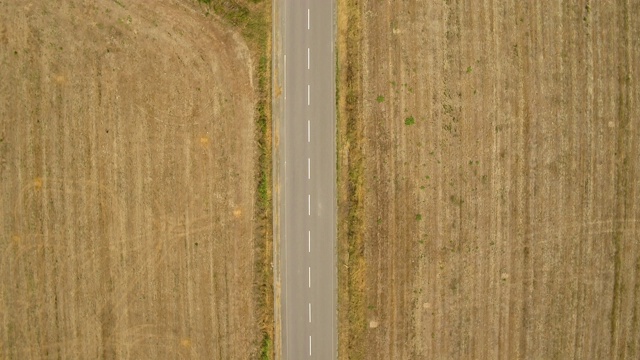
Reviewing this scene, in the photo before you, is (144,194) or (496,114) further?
(496,114)

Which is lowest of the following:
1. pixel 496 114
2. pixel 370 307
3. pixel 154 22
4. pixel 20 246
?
pixel 370 307

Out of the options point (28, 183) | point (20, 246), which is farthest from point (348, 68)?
point (20, 246)

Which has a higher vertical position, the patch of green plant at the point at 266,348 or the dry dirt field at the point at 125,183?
the dry dirt field at the point at 125,183

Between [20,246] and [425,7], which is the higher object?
[425,7]

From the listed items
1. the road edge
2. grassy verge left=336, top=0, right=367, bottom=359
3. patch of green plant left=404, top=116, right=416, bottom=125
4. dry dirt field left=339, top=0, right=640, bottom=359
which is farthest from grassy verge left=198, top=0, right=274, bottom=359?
patch of green plant left=404, top=116, right=416, bottom=125

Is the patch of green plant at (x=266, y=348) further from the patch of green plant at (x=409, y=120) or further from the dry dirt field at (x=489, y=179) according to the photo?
the patch of green plant at (x=409, y=120)

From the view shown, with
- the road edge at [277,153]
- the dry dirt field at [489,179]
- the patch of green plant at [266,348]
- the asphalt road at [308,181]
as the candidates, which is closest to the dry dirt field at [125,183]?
the patch of green plant at [266,348]

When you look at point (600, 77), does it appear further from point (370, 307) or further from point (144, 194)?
point (144, 194)

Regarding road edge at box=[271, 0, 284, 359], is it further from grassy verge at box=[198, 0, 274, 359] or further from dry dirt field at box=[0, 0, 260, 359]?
dry dirt field at box=[0, 0, 260, 359]
